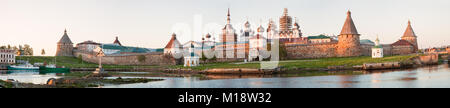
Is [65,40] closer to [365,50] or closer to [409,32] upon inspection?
[365,50]

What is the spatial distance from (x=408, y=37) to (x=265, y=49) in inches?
915

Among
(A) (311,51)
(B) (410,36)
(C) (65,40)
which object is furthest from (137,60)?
(B) (410,36)

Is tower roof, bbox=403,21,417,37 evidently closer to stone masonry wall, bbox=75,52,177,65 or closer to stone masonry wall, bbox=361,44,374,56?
stone masonry wall, bbox=361,44,374,56

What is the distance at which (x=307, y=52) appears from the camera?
47.4 m

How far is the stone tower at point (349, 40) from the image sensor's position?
1682 inches

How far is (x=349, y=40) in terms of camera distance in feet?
141

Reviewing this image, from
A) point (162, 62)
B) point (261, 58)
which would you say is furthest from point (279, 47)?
point (162, 62)

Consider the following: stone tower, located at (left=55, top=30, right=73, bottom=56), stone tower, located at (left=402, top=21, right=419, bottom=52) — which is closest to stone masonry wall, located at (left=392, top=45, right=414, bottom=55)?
stone tower, located at (left=402, top=21, right=419, bottom=52)
